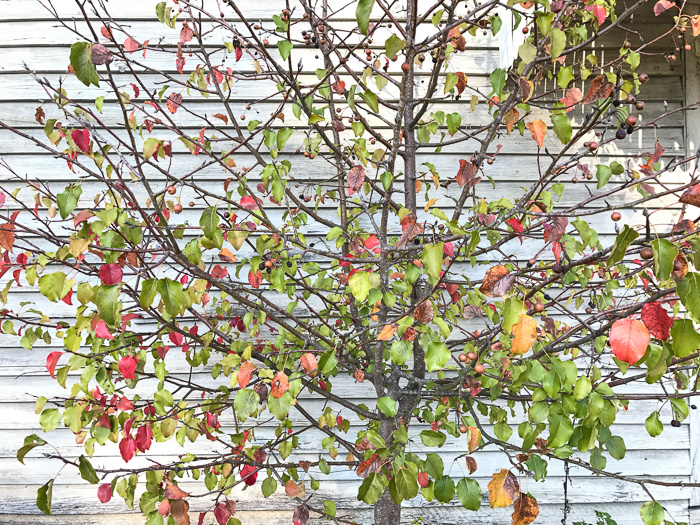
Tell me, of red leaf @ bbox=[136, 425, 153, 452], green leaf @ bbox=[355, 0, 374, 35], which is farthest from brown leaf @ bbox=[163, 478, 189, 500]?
green leaf @ bbox=[355, 0, 374, 35]

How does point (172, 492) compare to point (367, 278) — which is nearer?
point (367, 278)

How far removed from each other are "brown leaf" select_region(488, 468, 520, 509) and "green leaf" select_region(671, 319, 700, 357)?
0.43 m

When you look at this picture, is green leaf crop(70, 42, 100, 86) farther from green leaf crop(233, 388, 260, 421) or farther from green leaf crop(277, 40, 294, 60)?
green leaf crop(233, 388, 260, 421)

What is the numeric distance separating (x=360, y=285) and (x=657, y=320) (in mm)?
562

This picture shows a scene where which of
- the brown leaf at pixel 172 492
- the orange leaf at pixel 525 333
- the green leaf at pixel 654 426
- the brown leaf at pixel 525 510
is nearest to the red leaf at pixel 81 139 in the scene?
the brown leaf at pixel 172 492

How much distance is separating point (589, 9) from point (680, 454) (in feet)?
7.94

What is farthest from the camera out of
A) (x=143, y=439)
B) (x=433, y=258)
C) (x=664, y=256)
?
(x=143, y=439)

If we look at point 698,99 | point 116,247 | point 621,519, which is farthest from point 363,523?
point 698,99

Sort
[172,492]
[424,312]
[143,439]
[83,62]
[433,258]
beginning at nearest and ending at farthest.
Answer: [83,62] < [433,258] < [424,312] < [172,492] < [143,439]

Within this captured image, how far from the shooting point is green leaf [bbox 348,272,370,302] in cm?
100

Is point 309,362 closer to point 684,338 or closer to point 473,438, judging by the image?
point 473,438

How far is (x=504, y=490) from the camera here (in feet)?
3.06

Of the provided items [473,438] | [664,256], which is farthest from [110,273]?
[664,256]

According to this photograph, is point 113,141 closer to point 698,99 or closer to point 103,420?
point 103,420
